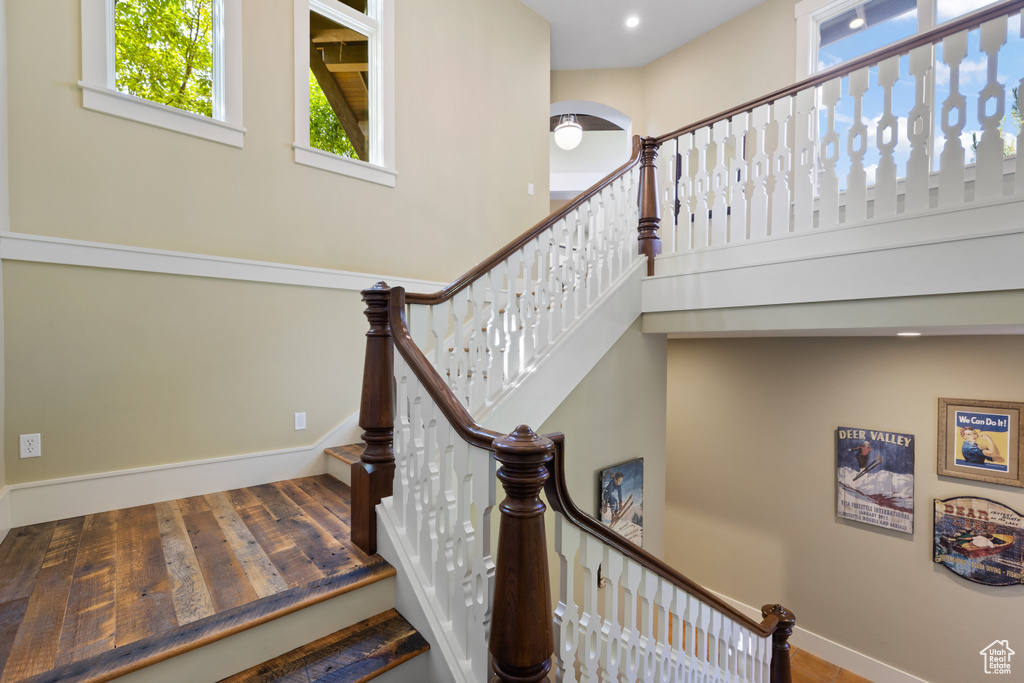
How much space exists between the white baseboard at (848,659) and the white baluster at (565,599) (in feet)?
13.3

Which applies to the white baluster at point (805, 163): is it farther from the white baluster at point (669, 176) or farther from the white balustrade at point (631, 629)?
the white balustrade at point (631, 629)

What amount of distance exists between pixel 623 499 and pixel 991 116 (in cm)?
283

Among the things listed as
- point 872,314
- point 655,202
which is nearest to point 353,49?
point 655,202

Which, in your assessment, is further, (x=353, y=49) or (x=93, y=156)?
(x=353, y=49)

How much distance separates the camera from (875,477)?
396 cm

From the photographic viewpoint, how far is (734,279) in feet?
9.91

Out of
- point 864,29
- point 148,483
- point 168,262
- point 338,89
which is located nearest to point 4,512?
point 148,483

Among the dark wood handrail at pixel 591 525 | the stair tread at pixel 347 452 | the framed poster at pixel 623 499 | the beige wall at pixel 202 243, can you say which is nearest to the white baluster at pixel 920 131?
the dark wood handrail at pixel 591 525

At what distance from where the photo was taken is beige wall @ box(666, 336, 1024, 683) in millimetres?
3578

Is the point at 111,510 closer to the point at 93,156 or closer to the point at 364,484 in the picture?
the point at 364,484

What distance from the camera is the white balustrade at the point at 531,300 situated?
2.30 meters

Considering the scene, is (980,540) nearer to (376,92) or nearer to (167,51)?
(376,92)

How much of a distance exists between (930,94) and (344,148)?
3355mm

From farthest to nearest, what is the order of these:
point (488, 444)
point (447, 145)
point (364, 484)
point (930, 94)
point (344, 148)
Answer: point (447, 145)
point (344, 148)
point (930, 94)
point (364, 484)
point (488, 444)
